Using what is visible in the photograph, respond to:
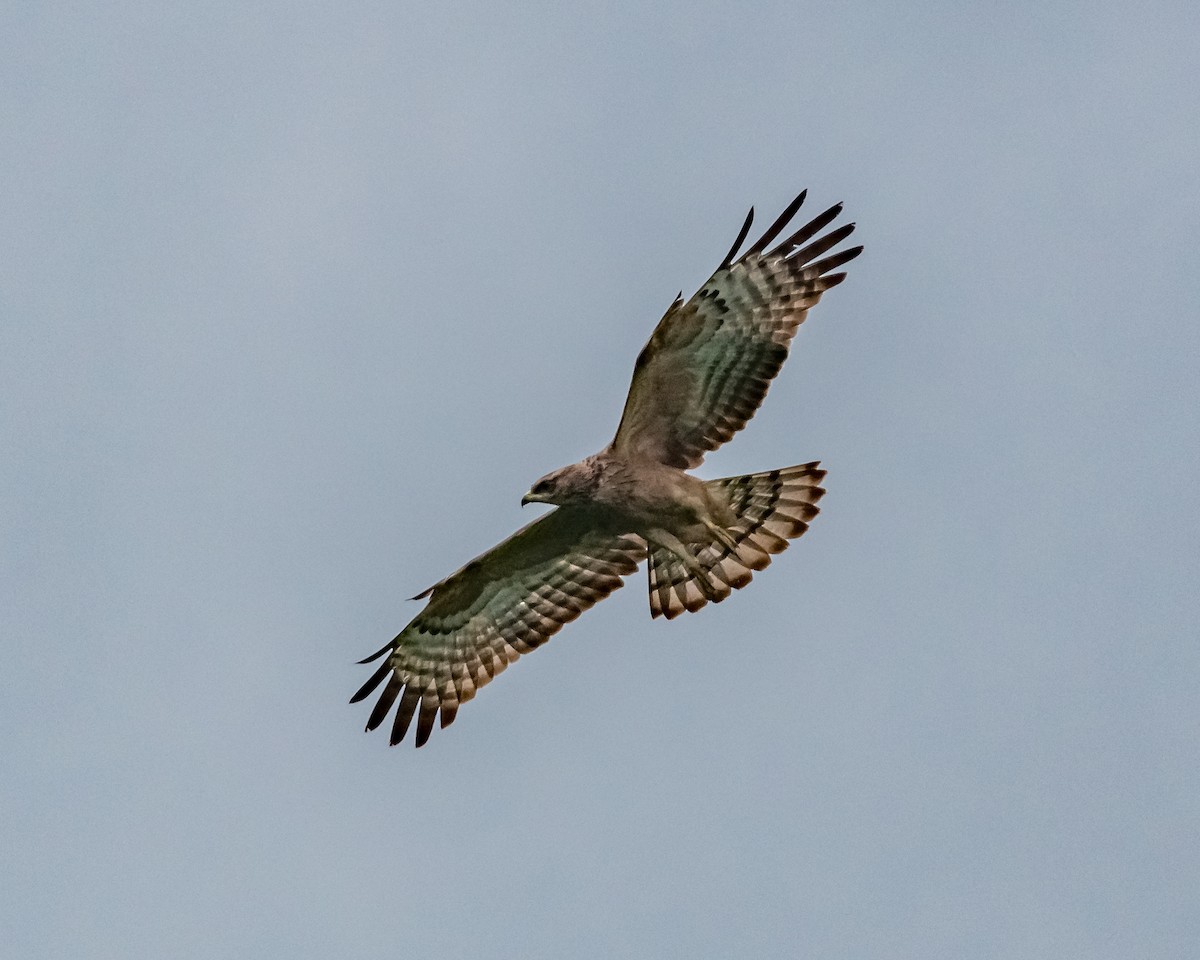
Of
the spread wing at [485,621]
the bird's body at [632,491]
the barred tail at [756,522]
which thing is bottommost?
the barred tail at [756,522]

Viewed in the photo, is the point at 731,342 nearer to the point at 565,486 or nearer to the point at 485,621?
the point at 565,486

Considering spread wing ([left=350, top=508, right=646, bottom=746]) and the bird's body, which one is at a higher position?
spread wing ([left=350, top=508, right=646, bottom=746])

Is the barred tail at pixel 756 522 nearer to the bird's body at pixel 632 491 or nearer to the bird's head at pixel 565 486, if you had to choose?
the bird's body at pixel 632 491

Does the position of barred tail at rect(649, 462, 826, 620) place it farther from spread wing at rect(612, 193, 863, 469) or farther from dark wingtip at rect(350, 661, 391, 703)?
dark wingtip at rect(350, 661, 391, 703)

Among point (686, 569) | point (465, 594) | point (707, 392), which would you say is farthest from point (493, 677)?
point (707, 392)

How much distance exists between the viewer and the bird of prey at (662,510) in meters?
13.6

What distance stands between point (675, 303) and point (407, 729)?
3672 millimetres

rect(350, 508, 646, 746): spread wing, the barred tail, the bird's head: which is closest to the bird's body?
the bird's head

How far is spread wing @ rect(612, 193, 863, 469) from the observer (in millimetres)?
13562

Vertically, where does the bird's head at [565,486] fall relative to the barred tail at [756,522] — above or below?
above

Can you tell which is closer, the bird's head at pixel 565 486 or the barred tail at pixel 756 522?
the bird's head at pixel 565 486

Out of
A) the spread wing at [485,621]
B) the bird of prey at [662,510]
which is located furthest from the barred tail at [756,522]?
the spread wing at [485,621]

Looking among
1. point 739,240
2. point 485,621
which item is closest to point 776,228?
point 739,240

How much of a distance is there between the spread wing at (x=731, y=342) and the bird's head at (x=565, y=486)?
275 mm
